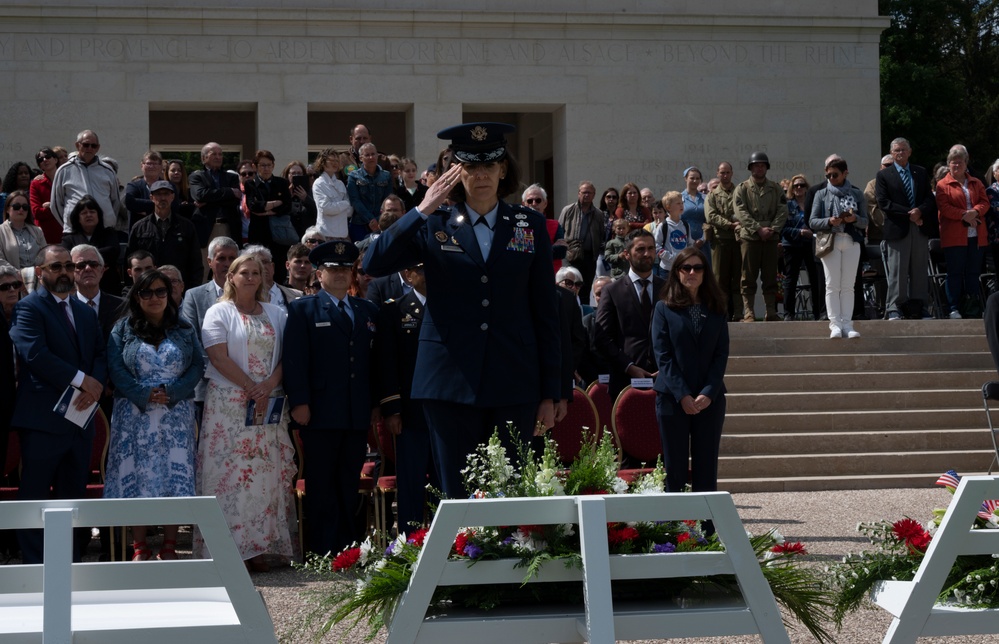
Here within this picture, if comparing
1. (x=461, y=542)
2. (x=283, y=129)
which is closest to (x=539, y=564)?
(x=461, y=542)

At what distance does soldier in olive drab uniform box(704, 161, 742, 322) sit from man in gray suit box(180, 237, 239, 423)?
7.41 m

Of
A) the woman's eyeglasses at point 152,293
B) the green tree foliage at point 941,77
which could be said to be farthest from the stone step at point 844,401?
the green tree foliage at point 941,77

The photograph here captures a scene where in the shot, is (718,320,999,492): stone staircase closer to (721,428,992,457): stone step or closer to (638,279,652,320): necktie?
(721,428,992,457): stone step

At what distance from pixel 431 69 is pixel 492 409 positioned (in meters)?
17.8

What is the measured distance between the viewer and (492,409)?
5.36 m

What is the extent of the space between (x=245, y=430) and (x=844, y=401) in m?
7.27

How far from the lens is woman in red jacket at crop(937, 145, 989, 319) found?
15.6m

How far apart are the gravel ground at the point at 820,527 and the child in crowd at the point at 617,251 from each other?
11.4 feet

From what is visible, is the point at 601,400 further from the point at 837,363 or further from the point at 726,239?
the point at 726,239

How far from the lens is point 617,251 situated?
14.9 m

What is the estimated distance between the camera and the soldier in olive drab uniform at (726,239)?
15664 millimetres

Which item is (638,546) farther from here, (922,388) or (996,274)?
(996,274)

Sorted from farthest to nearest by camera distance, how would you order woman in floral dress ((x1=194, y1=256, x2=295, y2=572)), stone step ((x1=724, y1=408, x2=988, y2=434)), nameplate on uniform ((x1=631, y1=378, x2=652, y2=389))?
stone step ((x1=724, y1=408, x2=988, y2=434)) < nameplate on uniform ((x1=631, y1=378, x2=652, y2=389)) < woman in floral dress ((x1=194, y1=256, x2=295, y2=572))

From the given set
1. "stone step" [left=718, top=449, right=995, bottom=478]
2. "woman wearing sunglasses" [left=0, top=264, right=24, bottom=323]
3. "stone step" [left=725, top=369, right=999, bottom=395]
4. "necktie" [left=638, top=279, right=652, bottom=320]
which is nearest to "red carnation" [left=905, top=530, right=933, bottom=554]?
"necktie" [left=638, top=279, right=652, bottom=320]
